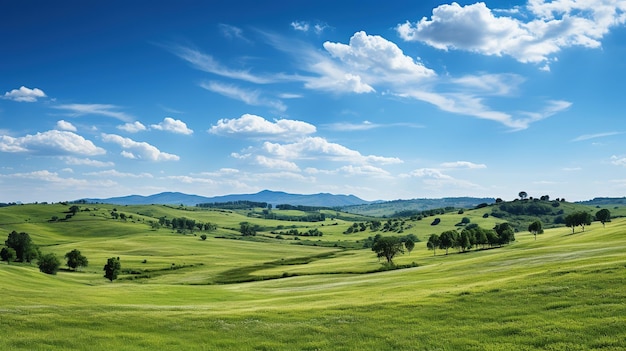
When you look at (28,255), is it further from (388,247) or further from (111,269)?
(388,247)

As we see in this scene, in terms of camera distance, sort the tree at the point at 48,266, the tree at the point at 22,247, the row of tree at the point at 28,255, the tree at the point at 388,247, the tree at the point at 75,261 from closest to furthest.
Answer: the tree at the point at 48,266 → the row of tree at the point at 28,255 → the tree at the point at 388,247 → the tree at the point at 75,261 → the tree at the point at 22,247

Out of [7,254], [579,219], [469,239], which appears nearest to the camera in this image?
[7,254]

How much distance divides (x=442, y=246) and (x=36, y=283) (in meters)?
116

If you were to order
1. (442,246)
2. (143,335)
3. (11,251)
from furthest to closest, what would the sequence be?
(442,246) < (11,251) < (143,335)

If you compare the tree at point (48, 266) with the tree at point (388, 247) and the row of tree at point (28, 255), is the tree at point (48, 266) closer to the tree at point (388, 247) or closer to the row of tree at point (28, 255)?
the row of tree at point (28, 255)

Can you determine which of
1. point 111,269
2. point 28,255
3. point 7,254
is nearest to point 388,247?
point 111,269

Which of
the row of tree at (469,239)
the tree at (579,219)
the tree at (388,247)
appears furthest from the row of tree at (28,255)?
the tree at (579,219)

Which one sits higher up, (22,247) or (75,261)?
(22,247)

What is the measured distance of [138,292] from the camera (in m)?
66.2

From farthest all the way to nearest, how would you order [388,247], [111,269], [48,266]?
[388,247], [111,269], [48,266]

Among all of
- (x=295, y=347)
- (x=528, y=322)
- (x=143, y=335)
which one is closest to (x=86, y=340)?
(x=143, y=335)

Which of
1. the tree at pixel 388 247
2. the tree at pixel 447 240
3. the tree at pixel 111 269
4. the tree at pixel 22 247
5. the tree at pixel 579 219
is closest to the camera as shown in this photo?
the tree at pixel 111 269

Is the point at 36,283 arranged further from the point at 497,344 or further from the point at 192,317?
the point at 497,344

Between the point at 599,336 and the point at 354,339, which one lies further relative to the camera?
the point at 354,339
